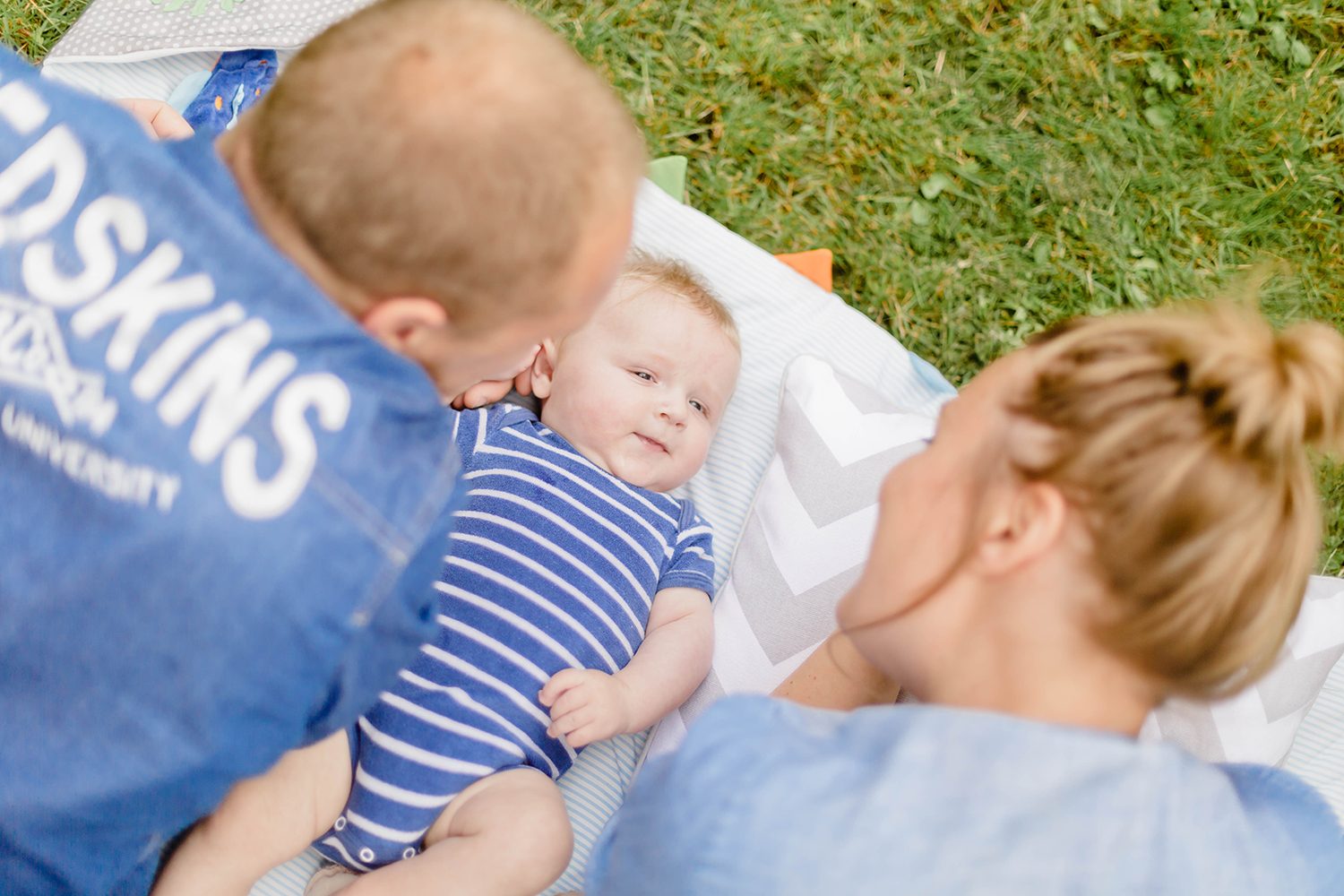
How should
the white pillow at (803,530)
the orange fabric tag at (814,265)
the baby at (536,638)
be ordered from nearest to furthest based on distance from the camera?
the baby at (536,638) < the white pillow at (803,530) < the orange fabric tag at (814,265)

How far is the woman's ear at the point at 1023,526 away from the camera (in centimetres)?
120

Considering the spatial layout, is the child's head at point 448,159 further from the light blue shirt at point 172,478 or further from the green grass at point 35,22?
the green grass at point 35,22

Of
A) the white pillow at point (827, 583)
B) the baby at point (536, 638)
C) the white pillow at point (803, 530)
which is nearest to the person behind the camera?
the baby at point (536, 638)

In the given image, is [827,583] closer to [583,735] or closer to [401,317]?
[583,735]

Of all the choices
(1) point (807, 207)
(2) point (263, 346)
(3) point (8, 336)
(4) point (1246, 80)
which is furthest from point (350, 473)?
(4) point (1246, 80)

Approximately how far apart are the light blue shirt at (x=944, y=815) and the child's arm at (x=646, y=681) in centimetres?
52

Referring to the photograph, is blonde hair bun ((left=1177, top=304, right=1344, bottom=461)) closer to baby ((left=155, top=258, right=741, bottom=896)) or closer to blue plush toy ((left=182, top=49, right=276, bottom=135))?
baby ((left=155, top=258, right=741, bottom=896))

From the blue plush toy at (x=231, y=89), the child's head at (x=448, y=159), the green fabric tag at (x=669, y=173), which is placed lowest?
the green fabric tag at (x=669, y=173)

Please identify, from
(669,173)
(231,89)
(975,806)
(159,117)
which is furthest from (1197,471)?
(231,89)

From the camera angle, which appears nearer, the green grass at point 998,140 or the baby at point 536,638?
the baby at point 536,638

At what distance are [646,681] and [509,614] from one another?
10.8 inches

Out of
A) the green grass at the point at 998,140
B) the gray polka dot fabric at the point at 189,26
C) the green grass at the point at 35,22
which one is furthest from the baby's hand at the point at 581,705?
the green grass at the point at 35,22

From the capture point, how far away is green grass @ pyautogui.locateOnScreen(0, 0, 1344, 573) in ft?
9.12

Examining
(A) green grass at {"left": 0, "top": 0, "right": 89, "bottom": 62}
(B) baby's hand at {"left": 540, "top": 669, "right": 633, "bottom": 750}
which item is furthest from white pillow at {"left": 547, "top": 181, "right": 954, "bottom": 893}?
(A) green grass at {"left": 0, "top": 0, "right": 89, "bottom": 62}
